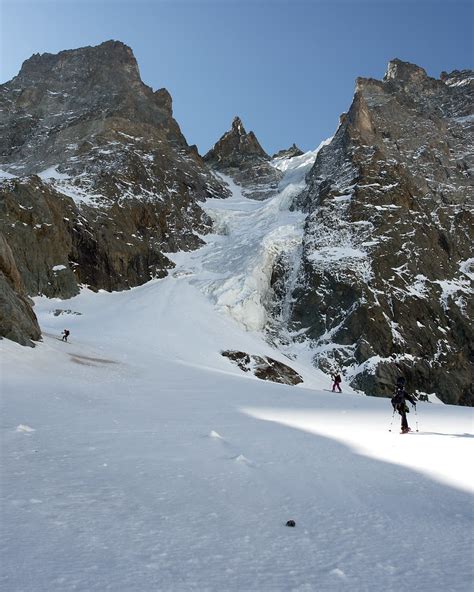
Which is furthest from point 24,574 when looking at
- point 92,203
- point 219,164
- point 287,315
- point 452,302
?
point 219,164

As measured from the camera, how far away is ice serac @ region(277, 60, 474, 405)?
2356 inches

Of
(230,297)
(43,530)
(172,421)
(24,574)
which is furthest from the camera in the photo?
(230,297)

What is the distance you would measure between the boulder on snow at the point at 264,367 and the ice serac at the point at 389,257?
951cm

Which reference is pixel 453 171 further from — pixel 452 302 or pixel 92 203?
pixel 92 203

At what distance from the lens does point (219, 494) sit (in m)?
6.58

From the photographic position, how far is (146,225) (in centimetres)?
8112

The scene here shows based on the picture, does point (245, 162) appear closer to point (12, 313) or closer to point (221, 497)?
point (12, 313)

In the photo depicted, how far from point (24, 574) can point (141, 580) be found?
0.89 m

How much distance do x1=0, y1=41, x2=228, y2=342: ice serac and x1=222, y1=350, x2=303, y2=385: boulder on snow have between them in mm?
25289

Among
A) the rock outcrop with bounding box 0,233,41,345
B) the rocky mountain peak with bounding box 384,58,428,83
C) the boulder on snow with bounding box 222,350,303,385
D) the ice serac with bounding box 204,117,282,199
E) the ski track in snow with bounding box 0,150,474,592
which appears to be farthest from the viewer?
the rocky mountain peak with bounding box 384,58,428,83

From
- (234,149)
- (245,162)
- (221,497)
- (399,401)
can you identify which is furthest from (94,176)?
(221,497)

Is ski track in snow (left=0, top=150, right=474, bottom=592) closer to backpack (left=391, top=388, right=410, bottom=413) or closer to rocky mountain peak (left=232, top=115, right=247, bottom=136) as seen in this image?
backpack (left=391, top=388, right=410, bottom=413)

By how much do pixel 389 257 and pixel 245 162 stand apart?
6583cm

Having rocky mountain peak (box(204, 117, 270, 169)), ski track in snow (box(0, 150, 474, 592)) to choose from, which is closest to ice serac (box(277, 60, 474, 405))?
rocky mountain peak (box(204, 117, 270, 169))
